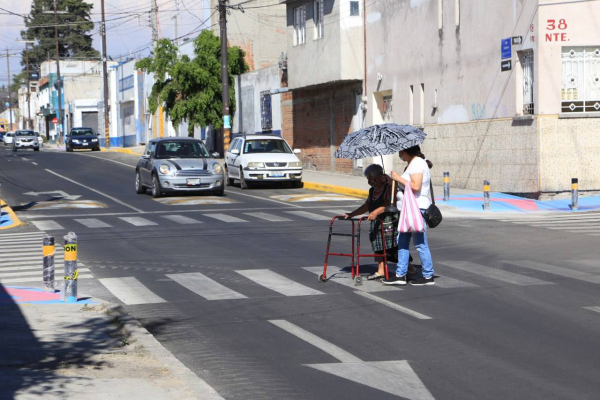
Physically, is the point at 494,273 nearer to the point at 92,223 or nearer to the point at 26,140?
the point at 92,223

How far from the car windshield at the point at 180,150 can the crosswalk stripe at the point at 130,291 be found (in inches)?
610

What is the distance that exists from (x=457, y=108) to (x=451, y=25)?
8.32 feet

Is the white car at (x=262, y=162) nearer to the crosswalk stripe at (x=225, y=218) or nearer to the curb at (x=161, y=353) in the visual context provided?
the crosswalk stripe at (x=225, y=218)

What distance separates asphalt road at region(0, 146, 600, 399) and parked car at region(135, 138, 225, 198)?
6.58 m

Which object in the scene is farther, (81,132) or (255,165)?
(81,132)

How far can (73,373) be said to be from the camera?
7047 mm

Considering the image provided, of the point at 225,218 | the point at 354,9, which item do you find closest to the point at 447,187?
the point at 225,218

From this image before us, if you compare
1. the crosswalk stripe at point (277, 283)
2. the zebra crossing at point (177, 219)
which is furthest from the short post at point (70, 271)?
the zebra crossing at point (177, 219)

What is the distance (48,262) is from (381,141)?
4187 millimetres

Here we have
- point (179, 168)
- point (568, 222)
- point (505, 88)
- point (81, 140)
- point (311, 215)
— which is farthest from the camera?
point (81, 140)

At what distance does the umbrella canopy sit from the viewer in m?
11.3

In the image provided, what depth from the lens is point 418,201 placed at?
11.5 m

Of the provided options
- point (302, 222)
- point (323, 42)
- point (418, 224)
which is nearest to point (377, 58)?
point (323, 42)

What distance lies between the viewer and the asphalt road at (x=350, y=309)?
7062mm
